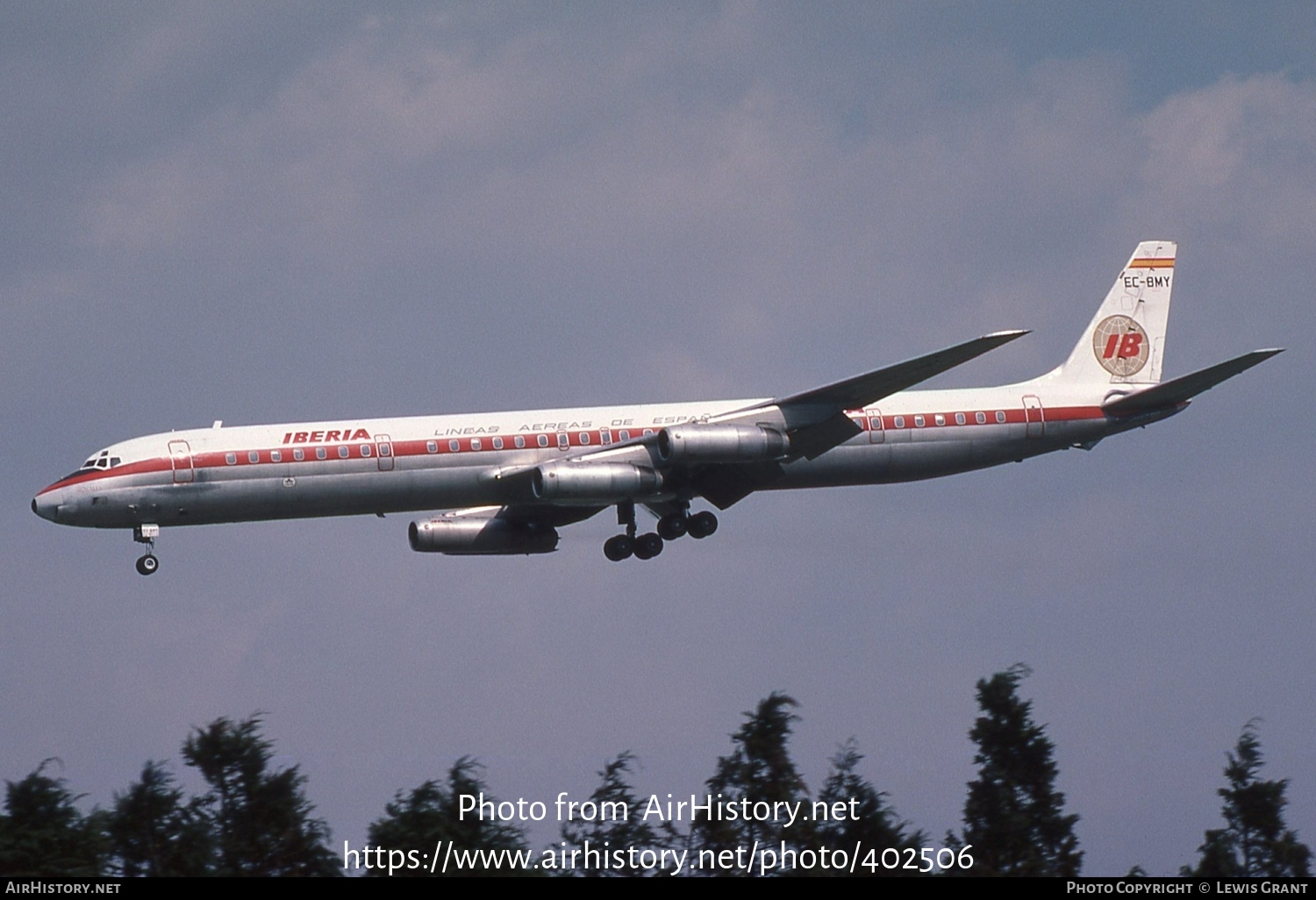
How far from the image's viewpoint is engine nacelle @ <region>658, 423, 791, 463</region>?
49969 millimetres

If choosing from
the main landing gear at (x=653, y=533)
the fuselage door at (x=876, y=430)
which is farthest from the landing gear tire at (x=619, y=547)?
the fuselage door at (x=876, y=430)

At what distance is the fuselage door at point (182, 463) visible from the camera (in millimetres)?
49062

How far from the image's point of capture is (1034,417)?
56.3 m

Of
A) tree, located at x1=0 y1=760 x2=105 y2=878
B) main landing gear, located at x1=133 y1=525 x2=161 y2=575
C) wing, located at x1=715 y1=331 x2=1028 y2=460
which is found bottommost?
tree, located at x1=0 y1=760 x2=105 y2=878

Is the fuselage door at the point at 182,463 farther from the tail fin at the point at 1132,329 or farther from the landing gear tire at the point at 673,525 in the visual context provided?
the tail fin at the point at 1132,329

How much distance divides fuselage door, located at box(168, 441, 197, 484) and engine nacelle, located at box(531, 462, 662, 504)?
29.9 ft

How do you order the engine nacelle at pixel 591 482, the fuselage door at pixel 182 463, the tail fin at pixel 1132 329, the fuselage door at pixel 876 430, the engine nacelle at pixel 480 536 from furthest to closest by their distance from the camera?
the tail fin at pixel 1132 329 < the engine nacelle at pixel 480 536 < the fuselage door at pixel 876 430 < the engine nacelle at pixel 591 482 < the fuselage door at pixel 182 463

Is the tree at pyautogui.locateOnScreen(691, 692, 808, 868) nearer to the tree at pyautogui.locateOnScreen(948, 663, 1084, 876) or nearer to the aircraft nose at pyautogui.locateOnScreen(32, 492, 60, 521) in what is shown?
the tree at pyautogui.locateOnScreen(948, 663, 1084, 876)

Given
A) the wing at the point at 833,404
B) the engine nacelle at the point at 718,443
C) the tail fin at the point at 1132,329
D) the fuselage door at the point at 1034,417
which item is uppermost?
the tail fin at the point at 1132,329

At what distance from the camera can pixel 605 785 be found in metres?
38.0

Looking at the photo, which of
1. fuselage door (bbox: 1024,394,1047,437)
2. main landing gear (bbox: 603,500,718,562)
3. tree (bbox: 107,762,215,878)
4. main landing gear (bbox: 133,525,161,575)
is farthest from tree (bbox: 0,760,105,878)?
fuselage door (bbox: 1024,394,1047,437)

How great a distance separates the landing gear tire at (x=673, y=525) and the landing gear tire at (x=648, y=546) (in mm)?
642

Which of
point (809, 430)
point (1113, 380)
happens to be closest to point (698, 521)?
point (809, 430)

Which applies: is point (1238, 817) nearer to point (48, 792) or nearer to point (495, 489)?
point (495, 489)
